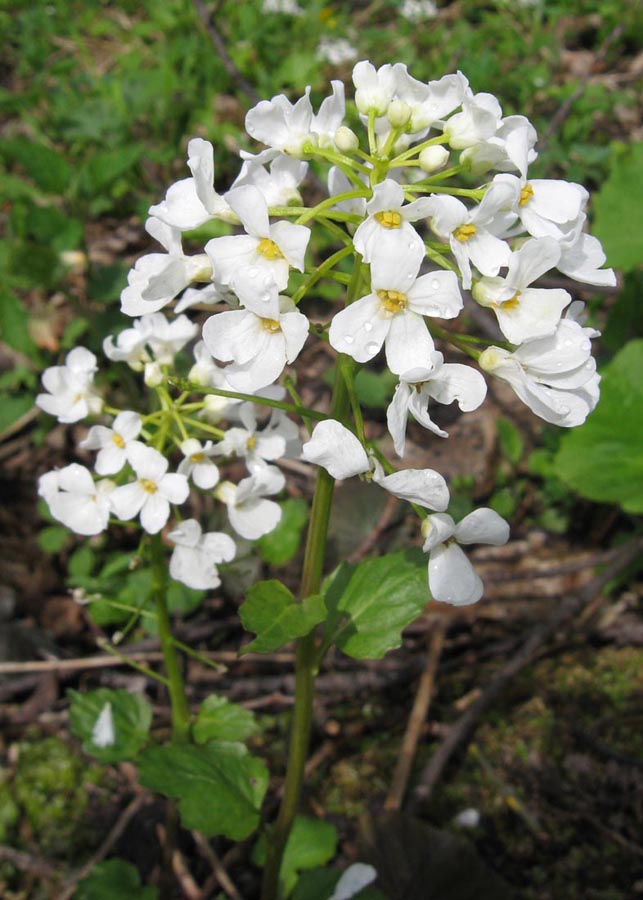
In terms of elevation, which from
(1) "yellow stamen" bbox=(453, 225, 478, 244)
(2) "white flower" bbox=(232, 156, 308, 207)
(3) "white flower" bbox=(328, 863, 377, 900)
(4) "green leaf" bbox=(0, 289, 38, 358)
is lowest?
(3) "white flower" bbox=(328, 863, 377, 900)

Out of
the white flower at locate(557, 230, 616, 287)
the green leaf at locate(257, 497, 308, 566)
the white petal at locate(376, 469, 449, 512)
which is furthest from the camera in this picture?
the green leaf at locate(257, 497, 308, 566)

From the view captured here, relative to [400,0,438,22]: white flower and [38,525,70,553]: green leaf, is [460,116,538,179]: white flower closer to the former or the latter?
[38,525,70,553]: green leaf

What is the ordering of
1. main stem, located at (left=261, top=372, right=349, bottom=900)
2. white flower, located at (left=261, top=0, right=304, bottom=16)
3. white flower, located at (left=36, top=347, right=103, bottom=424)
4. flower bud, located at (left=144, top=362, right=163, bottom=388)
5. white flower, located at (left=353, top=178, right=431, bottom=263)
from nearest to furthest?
1. white flower, located at (left=353, top=178, right=431, bottom=263)
2. main stem, located at (left=261, top=372, right=349, bottom=900)
3. flower bud, located at (left=144, top=362, right=163, bottom=388)
4. white flower, located at (left=36, top=347, right=103, bottom=424)
5. white flower, located at (left=261, top=0, right=304, bottom=16)

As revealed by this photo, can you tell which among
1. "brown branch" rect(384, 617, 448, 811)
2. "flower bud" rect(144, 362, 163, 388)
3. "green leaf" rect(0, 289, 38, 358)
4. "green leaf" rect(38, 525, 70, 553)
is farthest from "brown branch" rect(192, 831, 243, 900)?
"green leaf" rect(0, 289, 38, 358)

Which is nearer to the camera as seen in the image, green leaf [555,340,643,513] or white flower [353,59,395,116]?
white flower [353,59,395,116]

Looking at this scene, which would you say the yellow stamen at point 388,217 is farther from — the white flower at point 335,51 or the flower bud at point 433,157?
the white flower at point 335,51

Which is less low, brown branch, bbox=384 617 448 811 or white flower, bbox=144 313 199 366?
white flower, bbox=144 313 199 366
